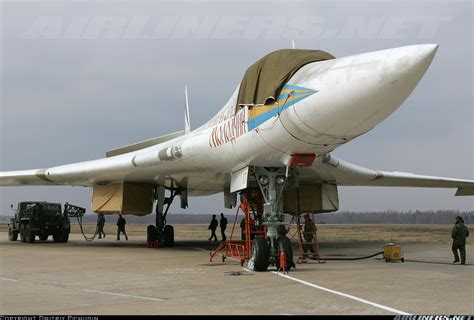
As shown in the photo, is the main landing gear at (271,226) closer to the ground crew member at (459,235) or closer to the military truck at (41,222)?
the ground crew member at (459,235)

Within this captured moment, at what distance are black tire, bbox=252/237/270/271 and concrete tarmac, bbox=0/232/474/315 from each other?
0.69 ft

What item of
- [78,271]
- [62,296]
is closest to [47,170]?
[78,271]

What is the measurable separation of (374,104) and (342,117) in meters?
0.59

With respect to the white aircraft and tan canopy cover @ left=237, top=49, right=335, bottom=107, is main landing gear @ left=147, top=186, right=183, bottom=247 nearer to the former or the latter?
the white aircraft

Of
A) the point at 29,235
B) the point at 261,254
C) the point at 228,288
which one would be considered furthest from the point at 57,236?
the point at 228,288

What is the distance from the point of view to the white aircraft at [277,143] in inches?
300

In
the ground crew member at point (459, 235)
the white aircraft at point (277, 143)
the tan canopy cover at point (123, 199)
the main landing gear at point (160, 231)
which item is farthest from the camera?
the main landing gear at point (160, 231)

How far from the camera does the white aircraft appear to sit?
25.0 ft

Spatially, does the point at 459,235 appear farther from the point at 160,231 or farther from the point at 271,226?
the point at 160,231

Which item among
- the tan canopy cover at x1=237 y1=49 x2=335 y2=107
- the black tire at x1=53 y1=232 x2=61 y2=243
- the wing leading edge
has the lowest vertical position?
the black tire at x1=53 y1=232 x2=61 y2=243

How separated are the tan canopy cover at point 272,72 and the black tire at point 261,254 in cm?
256

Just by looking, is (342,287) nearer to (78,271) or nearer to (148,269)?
(148,269)

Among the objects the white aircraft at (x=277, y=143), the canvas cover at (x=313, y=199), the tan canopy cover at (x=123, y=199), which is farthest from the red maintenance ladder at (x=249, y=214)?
the tan canopy cover at (x=123, y=199)

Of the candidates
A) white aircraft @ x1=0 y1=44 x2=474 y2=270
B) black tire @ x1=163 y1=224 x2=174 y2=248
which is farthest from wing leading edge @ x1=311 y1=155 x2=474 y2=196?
black tire @ x1=163 y1=224 x2=174 y2=248
